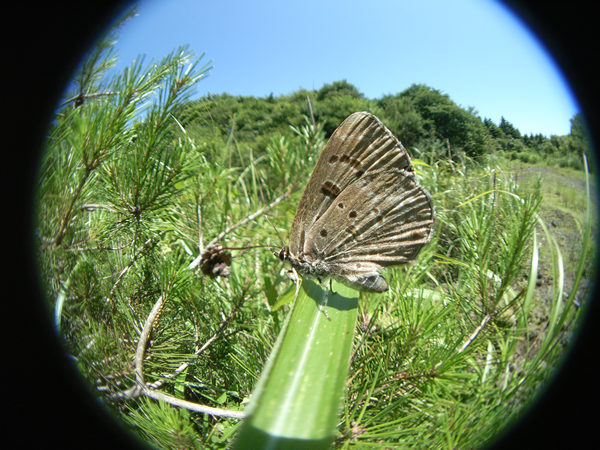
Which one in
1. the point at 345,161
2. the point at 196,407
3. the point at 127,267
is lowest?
the point at 196,407

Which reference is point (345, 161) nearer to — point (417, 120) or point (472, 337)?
point (417, 120)

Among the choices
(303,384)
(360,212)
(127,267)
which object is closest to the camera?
(303,384)

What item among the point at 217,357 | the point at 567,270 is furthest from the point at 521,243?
the point at 217,357

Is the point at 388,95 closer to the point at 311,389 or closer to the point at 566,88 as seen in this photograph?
the point at 566,88

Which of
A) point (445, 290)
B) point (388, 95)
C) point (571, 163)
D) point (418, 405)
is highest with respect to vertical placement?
point (388, 95)

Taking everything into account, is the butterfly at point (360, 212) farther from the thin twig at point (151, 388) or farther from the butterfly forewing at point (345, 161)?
Answer: the thin twig at point (151, 388)

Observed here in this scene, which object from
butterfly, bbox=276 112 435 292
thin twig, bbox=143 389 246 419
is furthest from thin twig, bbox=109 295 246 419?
butterfly, bbox=276 112 435 292

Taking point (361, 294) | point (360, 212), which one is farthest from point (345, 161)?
point (361, 294)
